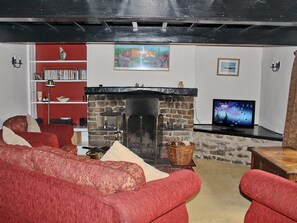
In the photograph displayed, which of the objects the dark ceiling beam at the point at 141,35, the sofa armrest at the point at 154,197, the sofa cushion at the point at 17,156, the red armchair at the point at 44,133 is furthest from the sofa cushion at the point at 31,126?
the sofa armrest at the point at 154,197

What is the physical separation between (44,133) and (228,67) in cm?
388

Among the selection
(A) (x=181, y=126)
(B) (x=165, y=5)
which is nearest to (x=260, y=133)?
(A) (x=181, y=126)

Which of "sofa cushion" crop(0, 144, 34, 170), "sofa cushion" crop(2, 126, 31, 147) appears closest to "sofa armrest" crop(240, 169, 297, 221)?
"sofa cushion" crop(0, 144, 34, 170)

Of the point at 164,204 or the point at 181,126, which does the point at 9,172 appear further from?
the point at 181,126

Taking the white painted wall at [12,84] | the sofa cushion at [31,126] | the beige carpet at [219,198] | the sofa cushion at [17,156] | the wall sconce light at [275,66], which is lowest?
the beige carpet at [219,198]

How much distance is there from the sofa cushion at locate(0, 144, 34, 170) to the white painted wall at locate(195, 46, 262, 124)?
4472 millimetres

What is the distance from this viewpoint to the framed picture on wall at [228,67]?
629 cm

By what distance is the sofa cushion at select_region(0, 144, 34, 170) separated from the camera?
231cm

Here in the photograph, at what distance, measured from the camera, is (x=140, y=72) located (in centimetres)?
620

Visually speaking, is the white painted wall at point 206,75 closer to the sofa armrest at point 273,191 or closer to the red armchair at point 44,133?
the red armchair at point 44,133

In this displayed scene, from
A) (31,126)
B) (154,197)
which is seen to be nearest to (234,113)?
(31,126)

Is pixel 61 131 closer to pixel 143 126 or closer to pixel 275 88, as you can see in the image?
pixel 143 126

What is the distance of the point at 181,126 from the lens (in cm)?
616

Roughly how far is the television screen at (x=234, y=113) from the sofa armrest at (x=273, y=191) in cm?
320
